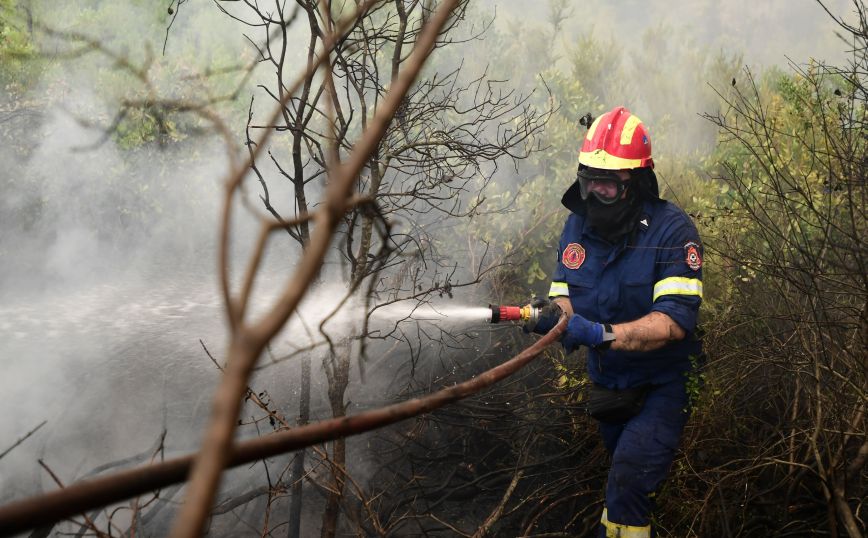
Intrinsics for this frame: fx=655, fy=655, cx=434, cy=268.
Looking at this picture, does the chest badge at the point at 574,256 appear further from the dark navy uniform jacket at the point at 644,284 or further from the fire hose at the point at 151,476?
the fire hose at the point at 151,476

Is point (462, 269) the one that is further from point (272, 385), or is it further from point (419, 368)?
point (272, 385)

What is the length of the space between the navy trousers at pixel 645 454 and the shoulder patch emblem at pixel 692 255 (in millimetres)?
647

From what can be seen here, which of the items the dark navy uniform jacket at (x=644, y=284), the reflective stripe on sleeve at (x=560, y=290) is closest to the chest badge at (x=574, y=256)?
the dark navy uniform jacket at (x=644, y=284)

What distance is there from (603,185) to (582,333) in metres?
0.90

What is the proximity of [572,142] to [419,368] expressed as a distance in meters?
4.25

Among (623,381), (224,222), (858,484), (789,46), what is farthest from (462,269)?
(789,46)

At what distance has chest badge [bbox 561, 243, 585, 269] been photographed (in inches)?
147

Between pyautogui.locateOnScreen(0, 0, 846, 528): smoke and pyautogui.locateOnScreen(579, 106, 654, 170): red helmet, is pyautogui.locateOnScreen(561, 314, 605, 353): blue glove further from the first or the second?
pyautogui.locateOnScreen(0, 0, 846, 528): smoke

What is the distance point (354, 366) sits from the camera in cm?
617

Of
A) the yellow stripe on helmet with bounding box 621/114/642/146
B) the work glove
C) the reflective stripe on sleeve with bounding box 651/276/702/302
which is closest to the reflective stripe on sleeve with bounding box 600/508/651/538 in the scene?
the work glove

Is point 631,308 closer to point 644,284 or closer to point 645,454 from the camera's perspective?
point 644,284

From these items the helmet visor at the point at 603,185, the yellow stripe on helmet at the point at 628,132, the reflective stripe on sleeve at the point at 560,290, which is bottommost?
the reflective stripe on sleeve at the point at 560,290

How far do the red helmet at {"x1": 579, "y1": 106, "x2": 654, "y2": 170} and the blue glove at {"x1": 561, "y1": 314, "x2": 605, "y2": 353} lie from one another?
34.7 inches

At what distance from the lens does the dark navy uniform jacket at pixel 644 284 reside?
331 centimetres
